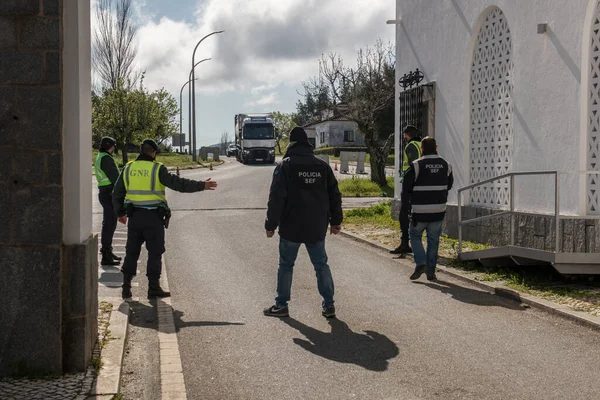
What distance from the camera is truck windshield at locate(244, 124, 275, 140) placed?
56125 millimetres

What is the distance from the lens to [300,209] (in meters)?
8.11

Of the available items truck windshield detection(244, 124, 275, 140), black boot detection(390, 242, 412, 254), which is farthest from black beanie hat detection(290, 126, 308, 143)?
truck windshield detection(244, 124, 275, 140)

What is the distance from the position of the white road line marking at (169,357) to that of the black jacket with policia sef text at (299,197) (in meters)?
1.34

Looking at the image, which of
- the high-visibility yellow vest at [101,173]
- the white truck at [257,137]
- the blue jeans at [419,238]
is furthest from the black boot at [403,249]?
the white truck at [257,137]

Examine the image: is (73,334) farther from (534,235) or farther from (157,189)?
(534,235)

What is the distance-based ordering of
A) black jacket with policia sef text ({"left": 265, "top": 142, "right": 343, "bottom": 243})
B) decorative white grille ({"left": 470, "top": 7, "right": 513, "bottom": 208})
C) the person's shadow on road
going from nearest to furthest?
the person's shadow on road < black jacket with policia sef text ({"left": 265, "top": 142, "right": 343, "bottom": 243}) < decorative white grille ({"left": 470, "top": 7, "right": 513, "bottom": 208})

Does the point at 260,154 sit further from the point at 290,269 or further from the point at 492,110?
the point at 290,269

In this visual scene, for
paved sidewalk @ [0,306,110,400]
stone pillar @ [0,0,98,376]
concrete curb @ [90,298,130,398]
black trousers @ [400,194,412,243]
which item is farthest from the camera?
black trousers @ [400,194,412,243]

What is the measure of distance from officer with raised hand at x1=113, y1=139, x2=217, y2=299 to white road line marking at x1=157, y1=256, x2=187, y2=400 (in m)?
0.59

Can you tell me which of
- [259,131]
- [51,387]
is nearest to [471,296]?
[51,387]

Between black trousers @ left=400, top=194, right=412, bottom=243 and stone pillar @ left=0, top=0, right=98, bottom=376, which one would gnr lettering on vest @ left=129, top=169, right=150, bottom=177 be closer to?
stone pillar @ left=0, top=0, right=98, bottom=376

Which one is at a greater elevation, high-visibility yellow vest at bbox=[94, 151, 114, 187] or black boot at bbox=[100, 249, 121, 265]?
high-visibility yellow vest at bbox=[94, 151, 114, 187]

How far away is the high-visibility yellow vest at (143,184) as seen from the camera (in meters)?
Result: 9.02

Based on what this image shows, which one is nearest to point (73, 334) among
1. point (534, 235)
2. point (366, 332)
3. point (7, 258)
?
point (7, 258)
